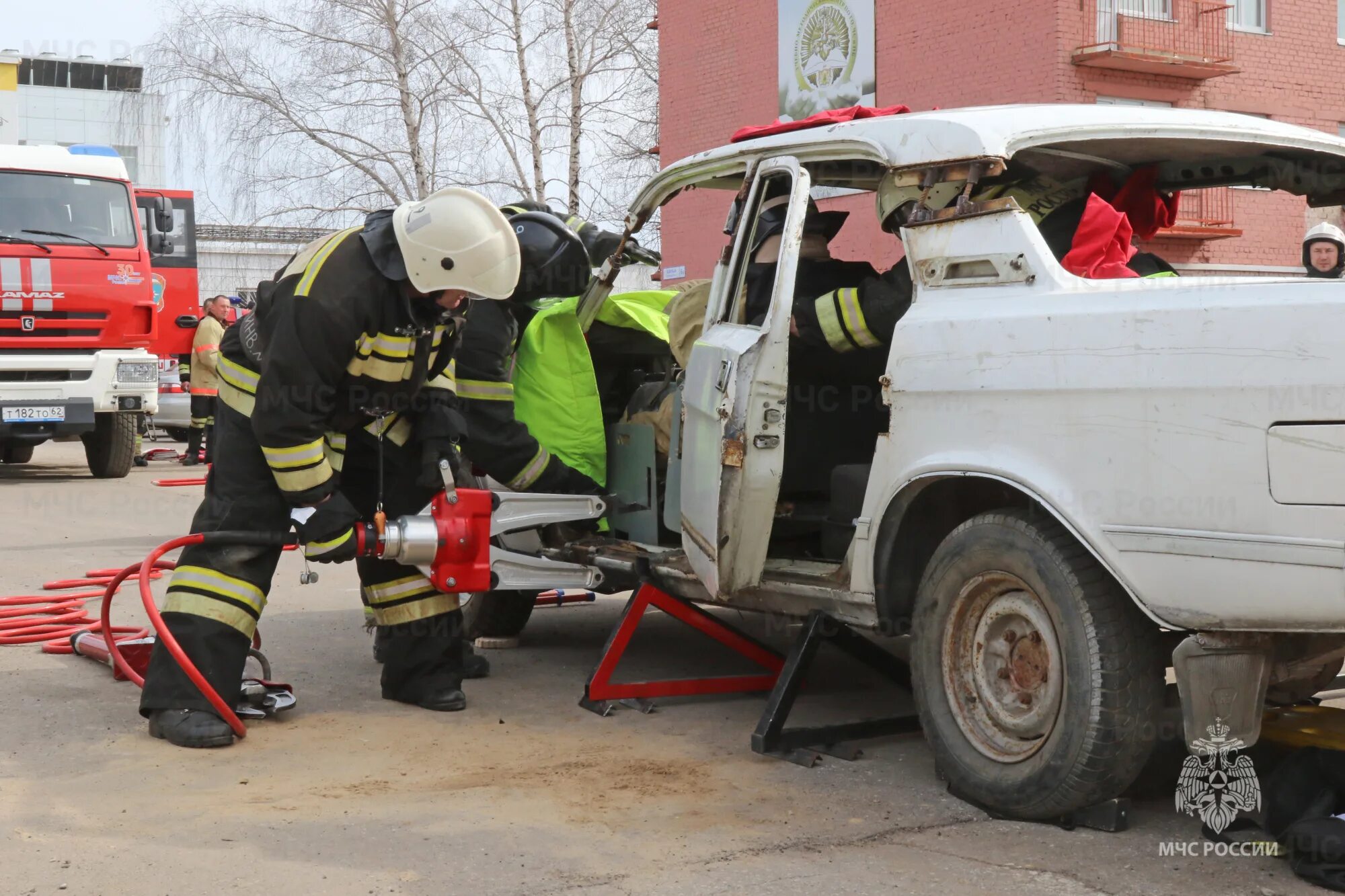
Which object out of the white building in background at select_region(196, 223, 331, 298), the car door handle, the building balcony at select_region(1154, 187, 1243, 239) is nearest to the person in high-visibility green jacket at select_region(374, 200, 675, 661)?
the car door handle

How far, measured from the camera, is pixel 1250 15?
21.7 m

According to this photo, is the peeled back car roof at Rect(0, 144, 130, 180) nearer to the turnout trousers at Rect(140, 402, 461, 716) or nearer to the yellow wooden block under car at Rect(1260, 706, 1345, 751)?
the turnout trousers at Rect(140, 402, 461, 716)

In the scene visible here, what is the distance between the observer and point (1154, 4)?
68.5 ft

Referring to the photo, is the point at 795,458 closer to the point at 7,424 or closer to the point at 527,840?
the point at 527,840

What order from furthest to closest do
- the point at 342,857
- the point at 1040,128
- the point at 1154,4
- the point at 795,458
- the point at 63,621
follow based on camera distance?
the point at 1154,4 → the point at 63,621 → the point at 795,458 → the point at 1040,128 → the point at 342,857

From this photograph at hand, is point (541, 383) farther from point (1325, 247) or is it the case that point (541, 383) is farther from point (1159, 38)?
point (1159, 38)

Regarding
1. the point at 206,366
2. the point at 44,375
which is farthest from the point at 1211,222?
the point at 44,375

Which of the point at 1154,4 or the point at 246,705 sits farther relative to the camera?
the point at 1154,4

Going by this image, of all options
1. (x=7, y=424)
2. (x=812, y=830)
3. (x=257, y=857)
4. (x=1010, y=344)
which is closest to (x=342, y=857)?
(x=257, y=857)

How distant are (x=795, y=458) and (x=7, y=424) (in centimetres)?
1089

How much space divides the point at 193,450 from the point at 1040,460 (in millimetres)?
14558

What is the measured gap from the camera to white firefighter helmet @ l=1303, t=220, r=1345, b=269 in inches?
231

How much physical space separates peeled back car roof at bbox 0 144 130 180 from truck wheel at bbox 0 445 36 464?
4292 mm

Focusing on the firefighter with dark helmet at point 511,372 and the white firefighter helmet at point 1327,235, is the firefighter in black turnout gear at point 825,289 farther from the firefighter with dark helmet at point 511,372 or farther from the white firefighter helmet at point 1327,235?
the white firefighter helmet at point 1327,235
